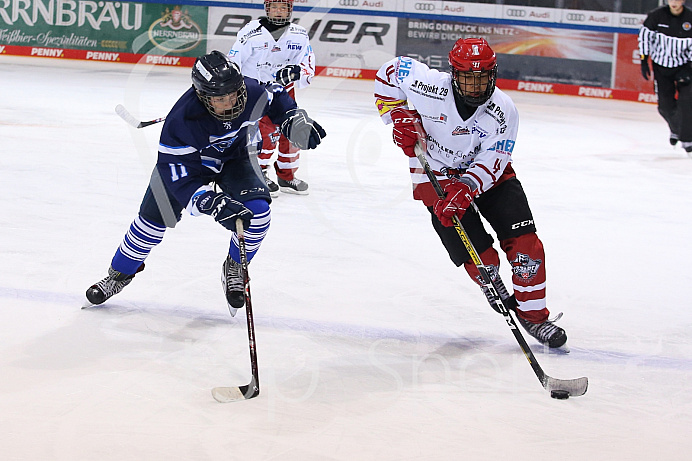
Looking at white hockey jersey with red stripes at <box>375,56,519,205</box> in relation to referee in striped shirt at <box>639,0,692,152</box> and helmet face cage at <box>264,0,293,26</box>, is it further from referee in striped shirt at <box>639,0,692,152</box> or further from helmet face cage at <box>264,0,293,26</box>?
referee in striped shirt at <box>639,0,692,152</box>

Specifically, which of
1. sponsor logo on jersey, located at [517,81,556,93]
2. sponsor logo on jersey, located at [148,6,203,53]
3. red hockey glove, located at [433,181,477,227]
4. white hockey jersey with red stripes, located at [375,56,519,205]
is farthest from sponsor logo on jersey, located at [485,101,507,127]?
sponsor logo on jersey, located at [148,6,203,53]

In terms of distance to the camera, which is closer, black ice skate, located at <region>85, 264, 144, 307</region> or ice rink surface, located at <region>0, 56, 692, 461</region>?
ice rink surface, located at <region>0, 56, 692, 461</region>

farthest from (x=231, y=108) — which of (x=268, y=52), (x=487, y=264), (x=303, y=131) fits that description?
(x=268, y=52)

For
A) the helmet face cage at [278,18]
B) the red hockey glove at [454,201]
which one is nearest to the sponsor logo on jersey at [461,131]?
the red hockey glove at [454,201]

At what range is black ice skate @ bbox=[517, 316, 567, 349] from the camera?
2.98m

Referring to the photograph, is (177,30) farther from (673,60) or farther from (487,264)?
(487,264)

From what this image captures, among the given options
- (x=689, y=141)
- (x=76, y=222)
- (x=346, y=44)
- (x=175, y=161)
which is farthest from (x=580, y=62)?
(x=175, y=161)

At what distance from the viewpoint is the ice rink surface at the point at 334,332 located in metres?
2.25

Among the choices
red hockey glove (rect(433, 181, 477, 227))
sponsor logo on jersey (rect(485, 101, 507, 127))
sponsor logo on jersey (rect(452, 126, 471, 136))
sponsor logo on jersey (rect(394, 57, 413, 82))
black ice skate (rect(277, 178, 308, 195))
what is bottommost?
black ice skate (rect(277, 178, 308, 195))

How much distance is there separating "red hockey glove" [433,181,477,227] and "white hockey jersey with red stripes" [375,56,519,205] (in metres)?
0.06

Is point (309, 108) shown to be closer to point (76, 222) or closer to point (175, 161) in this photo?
point (76, 222)

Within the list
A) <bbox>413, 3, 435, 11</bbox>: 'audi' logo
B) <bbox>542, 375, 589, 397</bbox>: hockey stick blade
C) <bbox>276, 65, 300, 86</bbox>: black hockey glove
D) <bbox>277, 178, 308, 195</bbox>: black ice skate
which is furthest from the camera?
<bbox>413, 3, 435, 11</bbox>: 'audi' logo

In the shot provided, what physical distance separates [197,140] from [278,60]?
2798 millimetres

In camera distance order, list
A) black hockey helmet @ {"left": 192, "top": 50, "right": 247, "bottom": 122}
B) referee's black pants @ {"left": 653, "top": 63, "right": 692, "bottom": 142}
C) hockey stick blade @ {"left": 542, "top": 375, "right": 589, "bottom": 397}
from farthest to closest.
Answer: referee's black pants @ {"left": 653, "top": 63, "right": 692, "bottom": 142}
black hockey helmet @ {"left": 192, "top": 50, "right": 247, "bottom": 122}
hockey stick blade @ {"left": 542, "top": 375, "right": 589, "bottom": 397}
